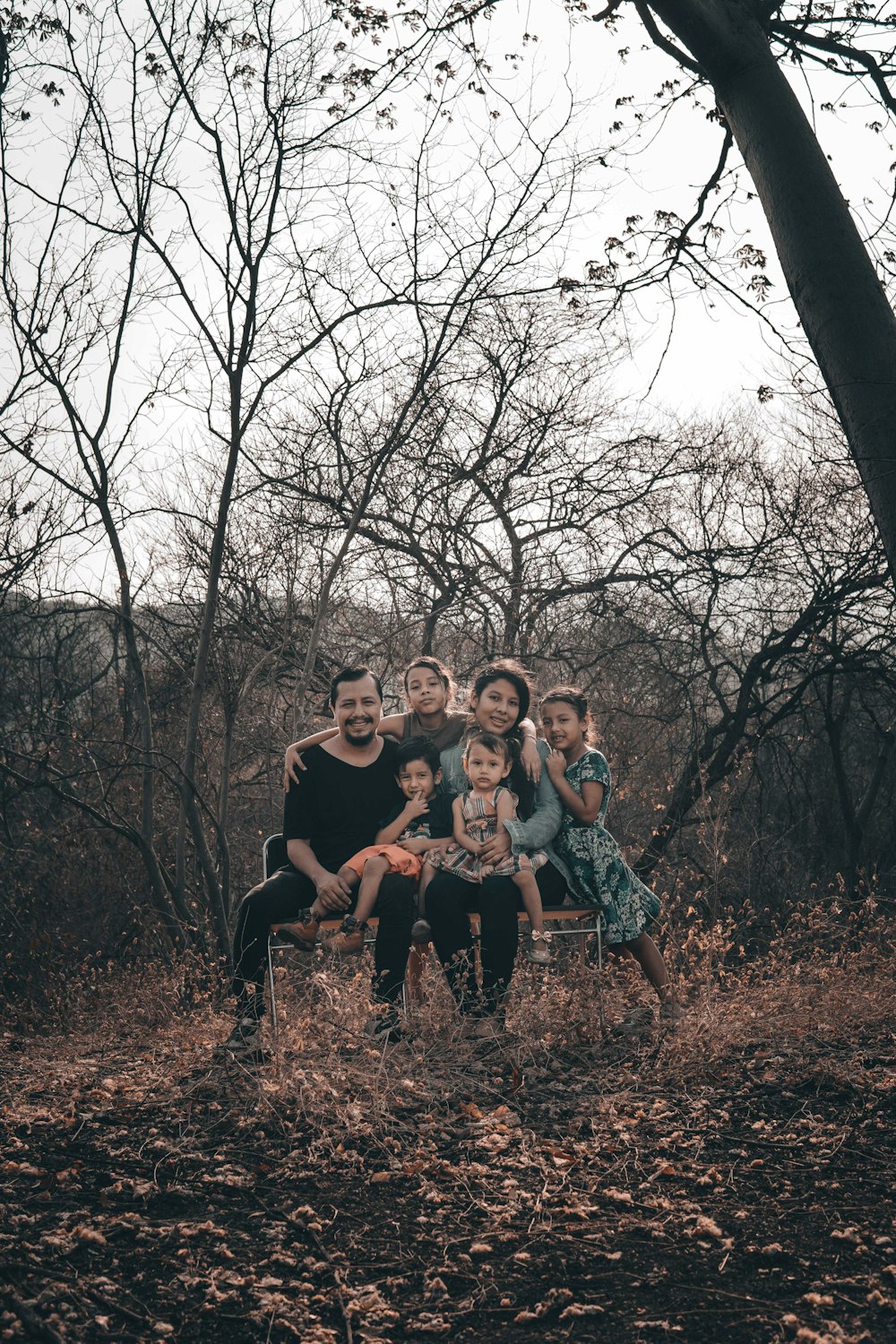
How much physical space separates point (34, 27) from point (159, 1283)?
21.4ft

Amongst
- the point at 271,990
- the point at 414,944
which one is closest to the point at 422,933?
the point at 414,944

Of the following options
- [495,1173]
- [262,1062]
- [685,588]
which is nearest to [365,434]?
[685,588]

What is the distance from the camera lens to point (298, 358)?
6.70m

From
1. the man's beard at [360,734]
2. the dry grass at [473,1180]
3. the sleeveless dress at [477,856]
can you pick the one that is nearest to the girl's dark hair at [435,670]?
the man's beard at [360,734]

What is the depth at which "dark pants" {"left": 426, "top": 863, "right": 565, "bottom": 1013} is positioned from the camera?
4.14 m

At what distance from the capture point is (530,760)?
455 cm

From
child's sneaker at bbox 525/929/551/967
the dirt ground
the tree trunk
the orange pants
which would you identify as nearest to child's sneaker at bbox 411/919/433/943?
the orange pants

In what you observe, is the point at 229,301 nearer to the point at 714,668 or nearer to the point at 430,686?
the point at 430,686

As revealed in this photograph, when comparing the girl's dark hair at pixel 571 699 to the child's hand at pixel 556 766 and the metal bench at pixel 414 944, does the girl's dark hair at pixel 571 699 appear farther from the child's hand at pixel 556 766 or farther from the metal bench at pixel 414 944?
the metal bench at pixel 414 944

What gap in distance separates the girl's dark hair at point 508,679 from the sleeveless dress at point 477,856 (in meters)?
0.36

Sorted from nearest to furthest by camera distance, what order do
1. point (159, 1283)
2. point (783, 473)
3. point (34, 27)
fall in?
1. point (159, 1283)
2. point (34, 27)
3. point (783, 473)

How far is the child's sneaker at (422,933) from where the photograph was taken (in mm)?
4242

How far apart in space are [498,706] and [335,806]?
76 centimetres

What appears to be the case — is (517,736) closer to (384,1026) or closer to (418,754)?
(418,754)
